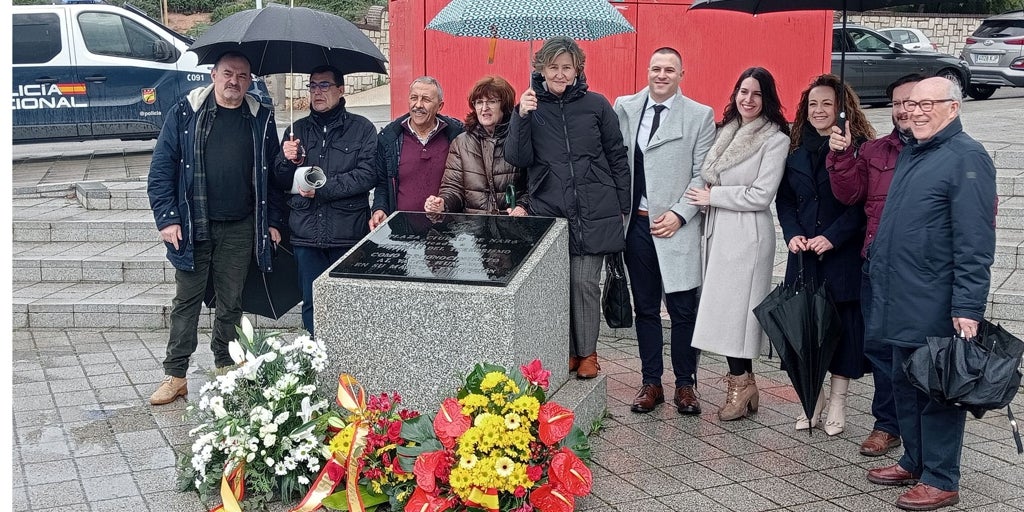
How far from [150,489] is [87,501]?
0.25 meters

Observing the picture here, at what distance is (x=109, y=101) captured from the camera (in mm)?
12312

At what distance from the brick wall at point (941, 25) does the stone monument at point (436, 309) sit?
935 inches

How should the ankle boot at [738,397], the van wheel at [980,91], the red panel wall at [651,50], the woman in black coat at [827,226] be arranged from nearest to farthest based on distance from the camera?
the woman in black coat at [827,226] < the ankle boot at [738,397] < the red panel wall at [651,50] < the van wheel at [980,91]

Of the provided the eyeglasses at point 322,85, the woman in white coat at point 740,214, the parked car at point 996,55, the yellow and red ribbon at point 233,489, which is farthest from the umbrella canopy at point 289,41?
the parked car at point 996,55

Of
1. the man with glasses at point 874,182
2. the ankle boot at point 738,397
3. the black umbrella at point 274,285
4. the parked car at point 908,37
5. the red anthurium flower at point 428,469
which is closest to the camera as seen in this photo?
the red anthurium flower at point 428,469

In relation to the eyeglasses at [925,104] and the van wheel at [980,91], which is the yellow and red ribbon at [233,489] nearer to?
the eyeglasses at [925,104]

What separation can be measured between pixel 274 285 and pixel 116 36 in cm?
794

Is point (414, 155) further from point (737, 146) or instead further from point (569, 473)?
point (569, 473)

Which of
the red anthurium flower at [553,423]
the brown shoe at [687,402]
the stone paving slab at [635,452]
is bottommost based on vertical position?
the stone paving slab at [635,452]

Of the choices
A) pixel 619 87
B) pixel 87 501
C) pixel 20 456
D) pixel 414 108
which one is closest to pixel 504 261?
pixel 414 108

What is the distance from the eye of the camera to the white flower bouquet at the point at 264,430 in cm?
425

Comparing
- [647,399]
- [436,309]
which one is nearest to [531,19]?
[436,309]

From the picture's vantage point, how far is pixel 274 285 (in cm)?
602

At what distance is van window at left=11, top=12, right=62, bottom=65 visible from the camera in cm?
1227
